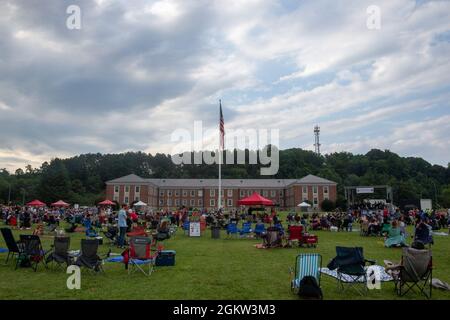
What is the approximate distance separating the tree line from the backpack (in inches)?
3421

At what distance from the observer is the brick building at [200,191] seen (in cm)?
8012

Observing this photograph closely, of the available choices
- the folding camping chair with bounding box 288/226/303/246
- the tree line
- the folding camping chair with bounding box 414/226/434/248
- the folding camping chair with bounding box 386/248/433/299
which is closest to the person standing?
the folding camping chair with bounding box 288/226/303/246

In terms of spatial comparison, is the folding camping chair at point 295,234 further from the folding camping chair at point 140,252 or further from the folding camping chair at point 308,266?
the folding camping chair at point 308,266

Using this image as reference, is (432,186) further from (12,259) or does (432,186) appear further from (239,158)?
(12,259)

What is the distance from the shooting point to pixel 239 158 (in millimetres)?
109938

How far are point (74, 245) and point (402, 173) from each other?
105604 mm

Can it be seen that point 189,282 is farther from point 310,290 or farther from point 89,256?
point 89,256

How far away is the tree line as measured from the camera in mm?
94188

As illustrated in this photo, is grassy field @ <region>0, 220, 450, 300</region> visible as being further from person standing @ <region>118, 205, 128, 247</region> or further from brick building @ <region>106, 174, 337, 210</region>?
brick building @ <region>106, 174, 337, 210</region>

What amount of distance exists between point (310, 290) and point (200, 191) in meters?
80.2

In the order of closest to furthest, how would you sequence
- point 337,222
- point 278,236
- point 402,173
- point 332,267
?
1. point 332,267
2. point 278,236
3. point 337,222
4. point 402,173

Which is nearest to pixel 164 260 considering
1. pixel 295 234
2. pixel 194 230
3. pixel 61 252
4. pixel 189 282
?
pixel 189 282

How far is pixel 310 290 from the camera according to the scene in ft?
22.3
